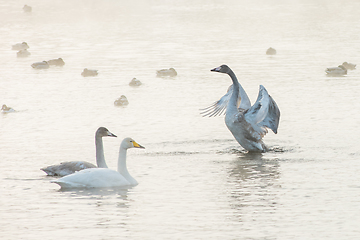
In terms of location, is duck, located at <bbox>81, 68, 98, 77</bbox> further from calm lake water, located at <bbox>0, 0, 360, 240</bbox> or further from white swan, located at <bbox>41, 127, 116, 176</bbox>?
white swan, located at <bbox>41, 127, 116, 176</bbox>

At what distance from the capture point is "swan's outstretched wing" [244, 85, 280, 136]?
722 inches

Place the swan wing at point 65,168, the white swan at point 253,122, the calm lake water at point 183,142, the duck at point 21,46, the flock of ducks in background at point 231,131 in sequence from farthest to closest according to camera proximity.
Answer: the duck at point 21,46 < the white swan at point 253,122 < the swan wing at point 65,168 < the flock of ducks in background at point 231,131 < the calm lake water at point 183,142

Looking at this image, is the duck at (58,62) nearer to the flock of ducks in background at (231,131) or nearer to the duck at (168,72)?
the duck at (168,72)

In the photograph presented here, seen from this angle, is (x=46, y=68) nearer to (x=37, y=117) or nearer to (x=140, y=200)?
(x=37, y=117)

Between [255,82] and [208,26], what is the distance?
33.7 meters

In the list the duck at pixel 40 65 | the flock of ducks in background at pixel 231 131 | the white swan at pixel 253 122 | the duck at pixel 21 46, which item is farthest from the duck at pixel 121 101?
the duck at pixel 21 46

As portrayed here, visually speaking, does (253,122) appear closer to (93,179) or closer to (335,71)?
(93,179)

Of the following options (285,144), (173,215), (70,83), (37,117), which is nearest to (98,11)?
(70,83)

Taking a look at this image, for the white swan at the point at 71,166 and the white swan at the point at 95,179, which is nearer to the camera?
the white swan at the point at 95,179

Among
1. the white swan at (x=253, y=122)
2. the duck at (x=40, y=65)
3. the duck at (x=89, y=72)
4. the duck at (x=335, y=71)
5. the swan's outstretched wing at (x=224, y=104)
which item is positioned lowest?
the white swan at (x=253, y=122)

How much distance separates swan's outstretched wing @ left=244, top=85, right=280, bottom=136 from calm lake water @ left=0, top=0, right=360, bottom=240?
2.09 feet

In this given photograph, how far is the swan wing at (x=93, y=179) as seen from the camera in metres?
14.3

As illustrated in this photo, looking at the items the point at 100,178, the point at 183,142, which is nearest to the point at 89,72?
the point at 183,142

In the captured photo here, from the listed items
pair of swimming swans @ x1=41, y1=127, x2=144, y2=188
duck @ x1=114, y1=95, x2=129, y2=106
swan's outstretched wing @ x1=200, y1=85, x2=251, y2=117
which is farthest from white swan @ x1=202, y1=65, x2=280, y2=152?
duck @ x1=114, y1=95, x2=129, y2=106
